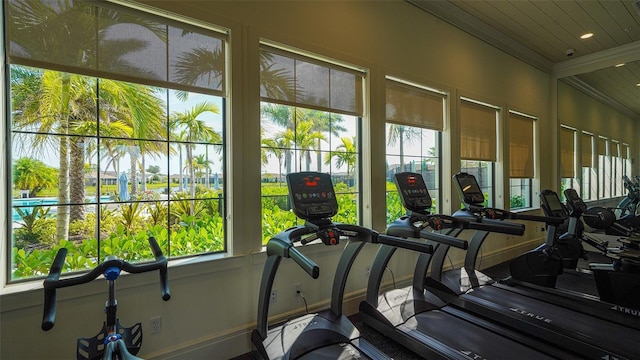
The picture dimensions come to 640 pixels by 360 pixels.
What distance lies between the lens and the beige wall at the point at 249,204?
1714 mm

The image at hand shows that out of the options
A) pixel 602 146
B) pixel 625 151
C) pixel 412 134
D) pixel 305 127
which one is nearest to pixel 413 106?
pixel 412 134

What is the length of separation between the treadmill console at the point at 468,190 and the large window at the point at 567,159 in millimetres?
3720

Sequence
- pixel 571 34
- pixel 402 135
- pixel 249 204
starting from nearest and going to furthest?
pixel 249 204
pixel 402 135
pixel 571 34

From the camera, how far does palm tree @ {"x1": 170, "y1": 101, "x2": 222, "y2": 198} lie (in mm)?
2162

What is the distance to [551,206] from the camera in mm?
3367

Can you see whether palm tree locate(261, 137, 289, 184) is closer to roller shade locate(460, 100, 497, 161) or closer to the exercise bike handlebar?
the exercise bike handlebar

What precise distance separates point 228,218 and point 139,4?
1.54 metres

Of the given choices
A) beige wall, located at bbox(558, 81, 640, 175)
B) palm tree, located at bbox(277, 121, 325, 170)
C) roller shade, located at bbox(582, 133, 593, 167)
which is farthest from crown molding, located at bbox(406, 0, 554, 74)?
palm tree, located at bbox(277, 121, 325, 170)

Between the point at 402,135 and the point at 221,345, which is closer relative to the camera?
the point at 221,345

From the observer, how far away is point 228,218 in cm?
228

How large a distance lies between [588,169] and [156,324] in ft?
23.6

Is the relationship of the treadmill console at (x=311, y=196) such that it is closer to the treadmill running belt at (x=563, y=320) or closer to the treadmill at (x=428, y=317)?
the treadmill at (x=428, y=317)

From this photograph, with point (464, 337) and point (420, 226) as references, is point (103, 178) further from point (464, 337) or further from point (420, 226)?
point (464, 337)

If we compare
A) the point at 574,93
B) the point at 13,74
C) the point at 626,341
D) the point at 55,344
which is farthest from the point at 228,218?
the point at 574,93
